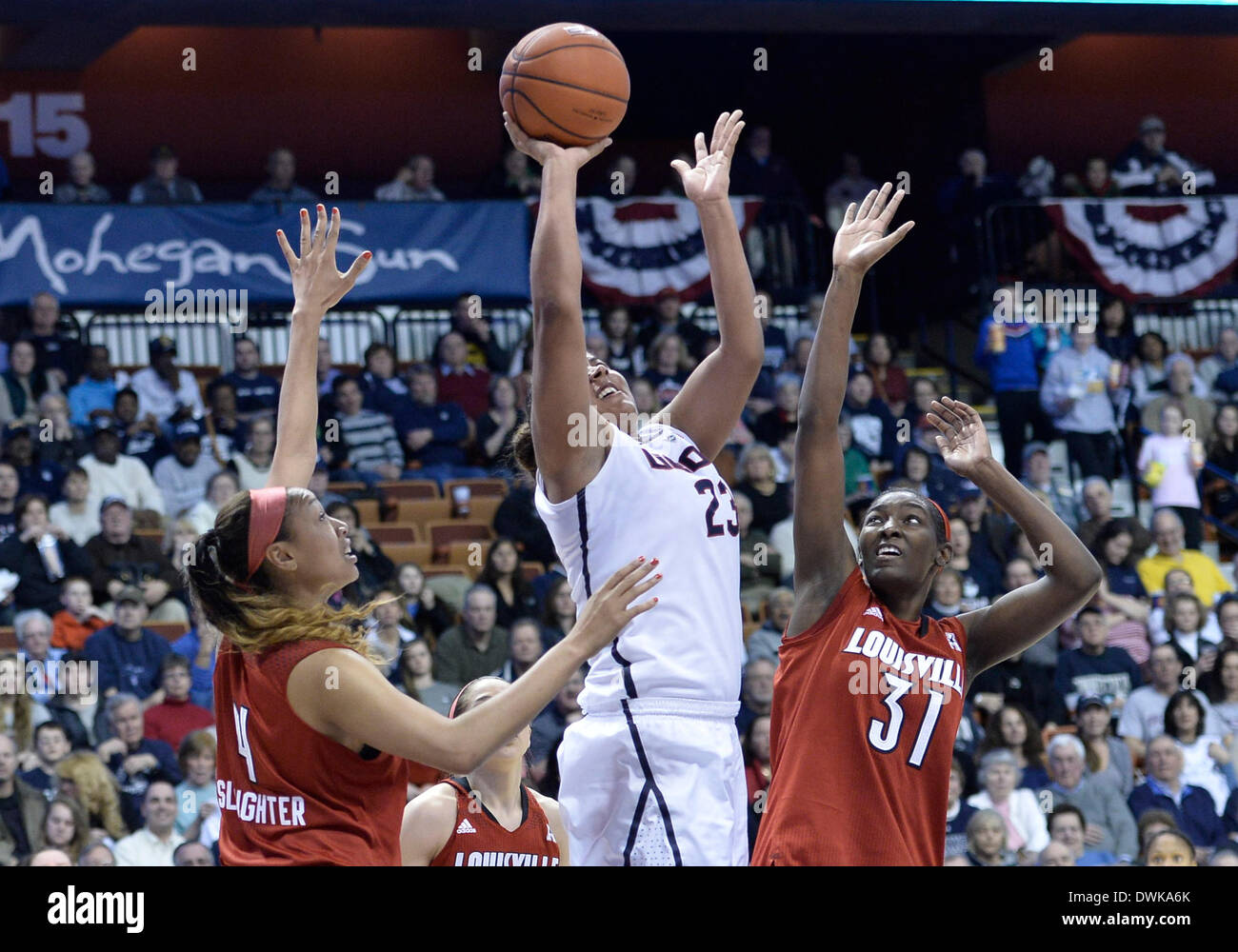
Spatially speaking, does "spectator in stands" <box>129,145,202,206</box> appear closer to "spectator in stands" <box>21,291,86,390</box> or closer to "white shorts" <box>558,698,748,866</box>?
"spectator in stands" <box>21,291,86,390</box>

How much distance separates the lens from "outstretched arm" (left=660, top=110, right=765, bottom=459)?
4.12 meters

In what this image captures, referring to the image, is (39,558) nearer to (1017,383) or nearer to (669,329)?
(669,329)

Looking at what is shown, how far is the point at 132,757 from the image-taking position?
8109 mm

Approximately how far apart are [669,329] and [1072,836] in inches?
191

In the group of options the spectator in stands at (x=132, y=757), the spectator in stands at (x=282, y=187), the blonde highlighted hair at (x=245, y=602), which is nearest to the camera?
the blonde highlighted hair at (x=245, y=602)

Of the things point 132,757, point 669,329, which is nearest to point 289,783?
point 132,757

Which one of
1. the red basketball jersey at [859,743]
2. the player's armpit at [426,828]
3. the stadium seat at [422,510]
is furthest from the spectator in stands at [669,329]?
the red basketball jersey at [859,743]

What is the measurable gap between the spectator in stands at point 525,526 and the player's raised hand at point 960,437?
6.00m

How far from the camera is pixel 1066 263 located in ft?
44.9

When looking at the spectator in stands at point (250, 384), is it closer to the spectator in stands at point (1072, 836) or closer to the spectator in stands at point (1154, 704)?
the spectator in stands at point (1072, 836)

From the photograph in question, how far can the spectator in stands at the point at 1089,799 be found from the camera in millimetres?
8664

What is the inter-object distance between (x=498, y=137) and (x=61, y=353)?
5581 millimetres

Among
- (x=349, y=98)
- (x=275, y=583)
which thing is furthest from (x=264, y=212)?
(x=275, y=583)
